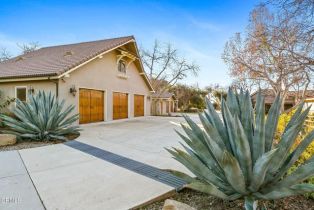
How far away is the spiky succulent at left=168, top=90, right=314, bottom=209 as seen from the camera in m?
2.14

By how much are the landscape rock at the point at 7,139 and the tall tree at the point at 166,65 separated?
70.0ft

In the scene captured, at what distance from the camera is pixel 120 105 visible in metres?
15.8

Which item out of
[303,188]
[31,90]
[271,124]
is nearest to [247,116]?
[271,124]

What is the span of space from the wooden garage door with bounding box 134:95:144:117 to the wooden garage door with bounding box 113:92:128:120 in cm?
139

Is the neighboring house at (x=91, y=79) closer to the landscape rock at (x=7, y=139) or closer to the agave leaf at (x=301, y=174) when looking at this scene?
the landscape rock at (x=7, y=139)

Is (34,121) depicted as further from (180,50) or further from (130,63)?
(180,50)

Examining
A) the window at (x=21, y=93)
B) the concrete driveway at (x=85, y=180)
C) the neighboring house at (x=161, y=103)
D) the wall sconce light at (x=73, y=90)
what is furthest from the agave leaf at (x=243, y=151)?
the neighboring house at (x=161, y=103)

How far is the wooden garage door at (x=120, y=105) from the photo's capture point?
15117 millimetres

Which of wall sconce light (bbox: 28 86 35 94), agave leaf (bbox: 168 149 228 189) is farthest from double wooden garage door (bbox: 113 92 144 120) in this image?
agave leaf (bbox: 168 149 228 189)

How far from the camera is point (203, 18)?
11.4m

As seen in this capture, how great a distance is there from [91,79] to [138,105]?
6.08 metres

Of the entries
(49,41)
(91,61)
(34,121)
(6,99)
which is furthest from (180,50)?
(34,121)

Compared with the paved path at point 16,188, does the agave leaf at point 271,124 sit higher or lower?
higher

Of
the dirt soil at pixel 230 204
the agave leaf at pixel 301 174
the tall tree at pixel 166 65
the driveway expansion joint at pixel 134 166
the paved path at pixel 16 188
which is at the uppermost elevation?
the tall tree at pixel 166 65
